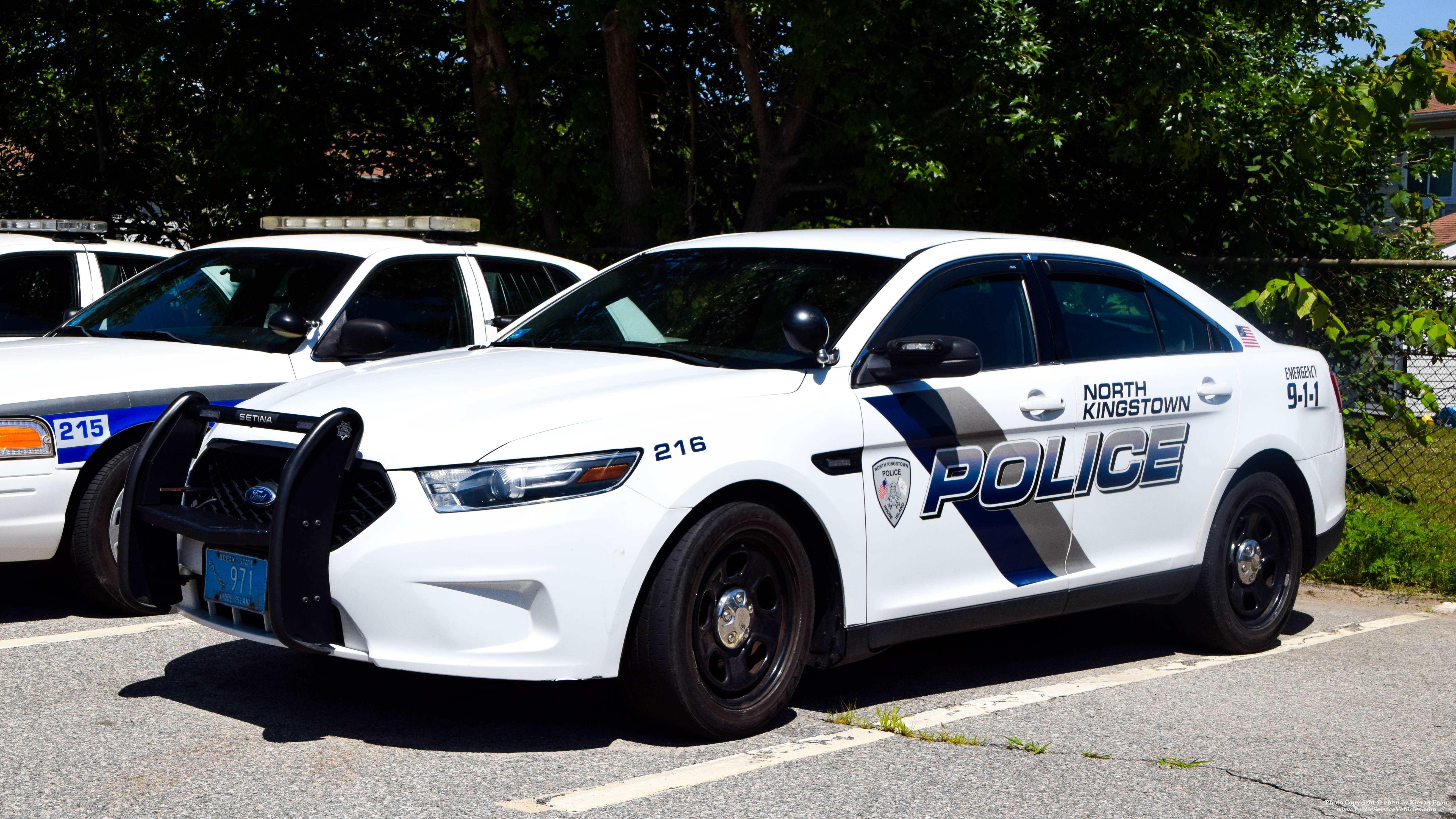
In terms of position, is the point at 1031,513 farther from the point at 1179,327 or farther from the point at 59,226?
the point at 59,226

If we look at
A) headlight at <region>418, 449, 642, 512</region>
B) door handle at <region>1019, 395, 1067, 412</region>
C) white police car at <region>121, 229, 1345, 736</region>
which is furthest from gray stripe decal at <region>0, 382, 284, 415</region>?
door handle at <region>1019, 395, 1067, 412</region>

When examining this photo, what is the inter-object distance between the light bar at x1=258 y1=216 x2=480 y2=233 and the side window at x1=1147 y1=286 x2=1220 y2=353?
3.52 m

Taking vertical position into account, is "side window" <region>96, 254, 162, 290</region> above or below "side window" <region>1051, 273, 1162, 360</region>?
above

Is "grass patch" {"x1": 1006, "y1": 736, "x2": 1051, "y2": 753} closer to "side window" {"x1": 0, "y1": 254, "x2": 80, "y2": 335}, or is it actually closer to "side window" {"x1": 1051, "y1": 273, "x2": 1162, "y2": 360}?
"side window" {"x1": 1051, "y1": 273, "x2": 1162, "y2": 360}

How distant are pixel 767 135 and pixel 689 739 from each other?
9782mm

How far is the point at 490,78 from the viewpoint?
45.3 feet

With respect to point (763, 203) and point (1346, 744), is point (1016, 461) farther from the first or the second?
point (763, 203)

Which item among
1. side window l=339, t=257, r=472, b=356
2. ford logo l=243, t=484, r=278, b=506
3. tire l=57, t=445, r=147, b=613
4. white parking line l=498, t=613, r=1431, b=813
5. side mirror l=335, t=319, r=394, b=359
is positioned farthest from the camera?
side window l=339, t=257, r=472, b=356

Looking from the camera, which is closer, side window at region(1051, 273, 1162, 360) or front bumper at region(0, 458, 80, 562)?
side window at region(1051, 273, 1162, 360)

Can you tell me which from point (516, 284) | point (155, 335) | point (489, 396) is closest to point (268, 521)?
point (489, 396)

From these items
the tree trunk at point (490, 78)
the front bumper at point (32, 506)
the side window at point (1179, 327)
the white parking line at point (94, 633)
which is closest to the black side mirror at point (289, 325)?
the front bumper at point (32, 506)

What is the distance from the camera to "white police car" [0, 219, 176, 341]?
8.35 meters

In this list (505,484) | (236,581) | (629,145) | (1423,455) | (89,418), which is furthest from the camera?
(629,145)

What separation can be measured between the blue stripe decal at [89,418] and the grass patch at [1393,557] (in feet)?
19.5
